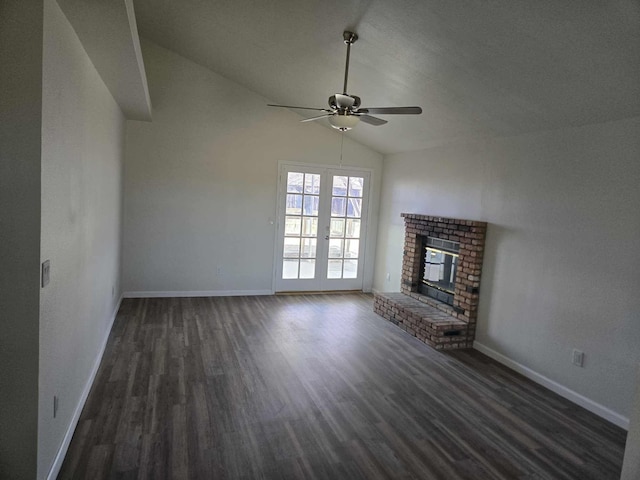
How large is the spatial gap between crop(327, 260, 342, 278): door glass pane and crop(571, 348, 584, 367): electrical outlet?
151 inches

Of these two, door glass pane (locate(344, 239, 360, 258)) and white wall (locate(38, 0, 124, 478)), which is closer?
white wall (locate(38, 0, 124, 478))

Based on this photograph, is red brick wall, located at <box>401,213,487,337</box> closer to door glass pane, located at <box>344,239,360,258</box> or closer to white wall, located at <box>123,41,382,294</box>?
door glass pane, located at <box>344,239,360,258</box>

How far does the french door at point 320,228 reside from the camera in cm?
630

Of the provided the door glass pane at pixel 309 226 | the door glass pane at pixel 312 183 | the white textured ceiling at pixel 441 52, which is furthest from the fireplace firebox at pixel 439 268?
the door glass pane at pixel 312 183

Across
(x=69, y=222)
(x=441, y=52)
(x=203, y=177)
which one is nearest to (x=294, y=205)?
(x=203, y=177)

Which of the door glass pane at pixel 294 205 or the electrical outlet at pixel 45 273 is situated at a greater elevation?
the door glass pane at pixel 294 205

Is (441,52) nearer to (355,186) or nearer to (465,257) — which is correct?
(465,257)

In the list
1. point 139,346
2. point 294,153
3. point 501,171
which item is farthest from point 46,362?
point 294,153

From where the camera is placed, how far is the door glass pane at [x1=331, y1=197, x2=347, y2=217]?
21.4ft

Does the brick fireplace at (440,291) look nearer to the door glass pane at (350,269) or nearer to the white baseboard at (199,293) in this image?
the door glass pane at (350,269)

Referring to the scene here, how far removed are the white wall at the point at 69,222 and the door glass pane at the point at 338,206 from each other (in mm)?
3545

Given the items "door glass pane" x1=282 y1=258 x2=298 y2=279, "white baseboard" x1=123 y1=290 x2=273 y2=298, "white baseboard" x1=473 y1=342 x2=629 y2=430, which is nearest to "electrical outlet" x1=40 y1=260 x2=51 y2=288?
"white baseboard" x1=473 y1=342 x2=629 y2=430

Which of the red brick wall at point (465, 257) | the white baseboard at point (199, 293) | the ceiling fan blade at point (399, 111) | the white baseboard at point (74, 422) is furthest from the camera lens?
the white baseboard at point (199, 293)

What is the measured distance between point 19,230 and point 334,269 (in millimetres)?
5241
